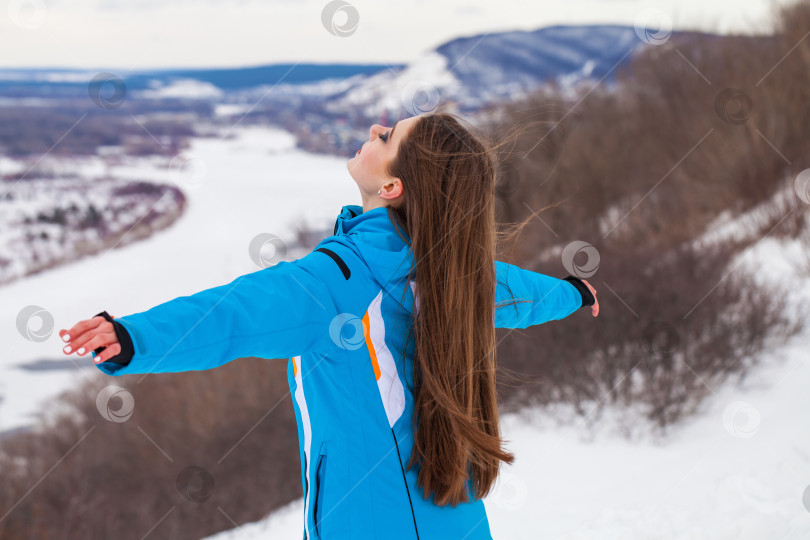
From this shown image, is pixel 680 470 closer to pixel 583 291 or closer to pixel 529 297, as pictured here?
pixel 583 291

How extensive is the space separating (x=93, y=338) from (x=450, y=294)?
81 centimetres

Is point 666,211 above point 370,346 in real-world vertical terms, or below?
above

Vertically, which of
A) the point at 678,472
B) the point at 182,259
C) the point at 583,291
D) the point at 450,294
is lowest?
the point at 450,294

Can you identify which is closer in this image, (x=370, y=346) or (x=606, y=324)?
(x=370, y=346)

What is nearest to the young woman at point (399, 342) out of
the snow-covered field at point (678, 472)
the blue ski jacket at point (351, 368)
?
the blue ski jacket at point (351, 368)

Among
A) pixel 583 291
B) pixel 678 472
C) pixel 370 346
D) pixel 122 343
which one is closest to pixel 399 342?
pixel 370 346

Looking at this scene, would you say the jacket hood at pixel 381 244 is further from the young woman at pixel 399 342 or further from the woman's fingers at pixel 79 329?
the woman's fingers at pixel 79 329

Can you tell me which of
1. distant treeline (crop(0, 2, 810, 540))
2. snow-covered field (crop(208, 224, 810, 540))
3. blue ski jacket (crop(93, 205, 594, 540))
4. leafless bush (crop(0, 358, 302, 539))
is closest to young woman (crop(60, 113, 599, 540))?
blue ski jacket (crop(93, 205, 594, 540))

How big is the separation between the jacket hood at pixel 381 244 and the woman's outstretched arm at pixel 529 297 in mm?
373

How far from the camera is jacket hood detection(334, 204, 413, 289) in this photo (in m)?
1.44

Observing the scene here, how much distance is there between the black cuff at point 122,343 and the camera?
1.02 m

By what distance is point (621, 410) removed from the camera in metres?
7.25

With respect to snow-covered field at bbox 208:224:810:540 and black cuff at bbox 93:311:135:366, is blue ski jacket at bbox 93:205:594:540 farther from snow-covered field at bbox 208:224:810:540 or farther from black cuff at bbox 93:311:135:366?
snow-covered field at bbox 208:224:810:540

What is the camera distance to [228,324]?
117 cm
